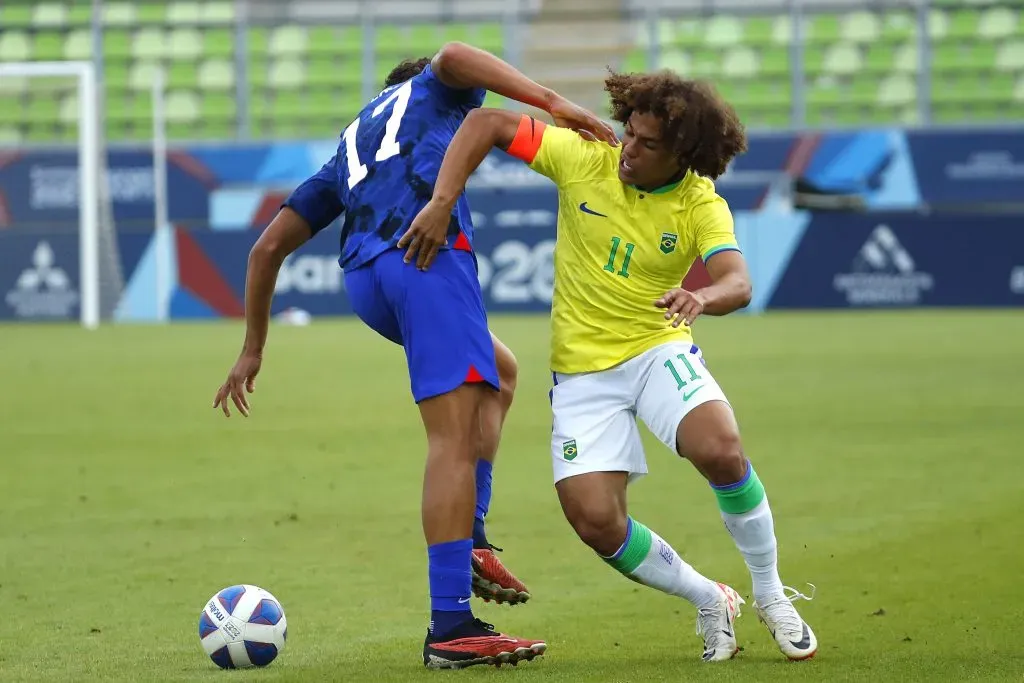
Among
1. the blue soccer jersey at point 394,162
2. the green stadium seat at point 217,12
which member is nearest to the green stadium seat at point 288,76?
the green stadium seat at point 217,12

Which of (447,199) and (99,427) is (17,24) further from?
(447,199)

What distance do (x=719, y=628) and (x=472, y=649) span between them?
0.80 meters

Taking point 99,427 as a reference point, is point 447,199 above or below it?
above

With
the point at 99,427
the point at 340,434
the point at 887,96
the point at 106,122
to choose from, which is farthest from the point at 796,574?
the point at 106,122

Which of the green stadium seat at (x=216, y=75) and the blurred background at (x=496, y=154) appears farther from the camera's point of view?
the green stadium seat at (x=216, y=75)

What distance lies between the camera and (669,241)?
490 centimetres

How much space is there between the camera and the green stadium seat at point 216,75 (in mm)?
29719

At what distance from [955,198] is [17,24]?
18249 mm

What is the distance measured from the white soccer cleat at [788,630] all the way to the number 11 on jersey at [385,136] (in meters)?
1.82

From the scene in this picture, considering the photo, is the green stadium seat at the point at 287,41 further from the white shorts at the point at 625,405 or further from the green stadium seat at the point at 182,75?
the white shorts at the point at 625,405

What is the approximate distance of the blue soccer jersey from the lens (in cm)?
475

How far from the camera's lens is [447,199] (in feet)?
15.1

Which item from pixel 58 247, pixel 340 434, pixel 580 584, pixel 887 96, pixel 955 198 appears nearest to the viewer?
pixel 580 584

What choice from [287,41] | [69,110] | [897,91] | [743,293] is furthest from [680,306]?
[287,41]
